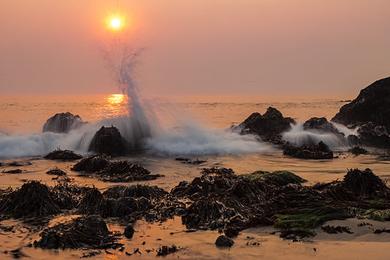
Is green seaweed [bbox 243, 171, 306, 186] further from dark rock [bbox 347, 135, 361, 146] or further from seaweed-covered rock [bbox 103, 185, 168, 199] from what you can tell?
dark rock [bbox 347, 135, 361, 146]

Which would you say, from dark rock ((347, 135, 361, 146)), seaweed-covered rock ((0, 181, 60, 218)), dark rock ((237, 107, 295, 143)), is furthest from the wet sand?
dark rock ((237, 107, 295, 143))

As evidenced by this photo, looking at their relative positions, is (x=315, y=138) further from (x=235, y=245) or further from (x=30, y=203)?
(x=235, y=245)

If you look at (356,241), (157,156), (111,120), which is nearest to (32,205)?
(356,241)

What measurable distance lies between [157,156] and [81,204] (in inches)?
420

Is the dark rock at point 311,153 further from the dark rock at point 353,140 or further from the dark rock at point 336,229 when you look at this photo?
the dark rock at point 336,229

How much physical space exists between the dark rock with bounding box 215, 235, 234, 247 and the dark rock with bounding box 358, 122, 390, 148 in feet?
61.6

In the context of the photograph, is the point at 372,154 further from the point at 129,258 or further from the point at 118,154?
the point at 129,258

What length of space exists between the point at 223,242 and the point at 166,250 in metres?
0.94

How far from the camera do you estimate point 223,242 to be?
8.26 m

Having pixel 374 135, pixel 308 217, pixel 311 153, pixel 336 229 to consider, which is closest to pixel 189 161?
pixel 311 153

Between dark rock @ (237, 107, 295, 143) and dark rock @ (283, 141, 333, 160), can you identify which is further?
dark rock @ (237, 107, 295, 143)

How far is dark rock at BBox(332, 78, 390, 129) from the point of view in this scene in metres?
30.3

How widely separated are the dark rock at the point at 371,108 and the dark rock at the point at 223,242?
23381mm

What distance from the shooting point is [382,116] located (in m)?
30.2
